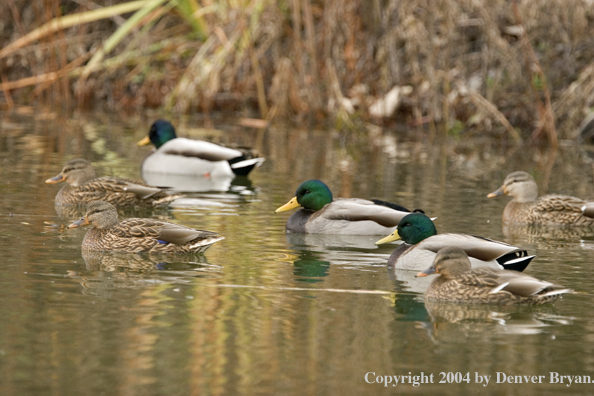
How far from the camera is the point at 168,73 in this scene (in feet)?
74.5

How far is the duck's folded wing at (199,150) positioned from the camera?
13992 mm

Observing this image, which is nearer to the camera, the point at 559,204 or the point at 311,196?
the point at 311,196

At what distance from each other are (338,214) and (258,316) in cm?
351

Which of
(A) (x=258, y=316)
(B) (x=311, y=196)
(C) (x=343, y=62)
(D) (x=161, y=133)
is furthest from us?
(C) (x=343, y=62)

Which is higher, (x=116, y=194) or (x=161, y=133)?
(x=161, y=133)

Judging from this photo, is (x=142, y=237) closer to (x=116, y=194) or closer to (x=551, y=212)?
(x=116, y=194)

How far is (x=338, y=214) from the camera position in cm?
977

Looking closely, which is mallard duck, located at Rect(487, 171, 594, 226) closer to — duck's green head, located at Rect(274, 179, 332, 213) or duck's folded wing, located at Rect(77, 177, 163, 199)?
duck's green head, located at Rect(274, 179, 332, 213)

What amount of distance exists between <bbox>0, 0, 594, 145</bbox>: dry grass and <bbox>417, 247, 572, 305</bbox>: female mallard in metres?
10.6

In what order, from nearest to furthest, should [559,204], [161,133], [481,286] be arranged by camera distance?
[481,286]
[559,204]
[161,133]

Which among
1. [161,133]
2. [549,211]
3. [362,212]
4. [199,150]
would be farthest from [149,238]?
[161,133]

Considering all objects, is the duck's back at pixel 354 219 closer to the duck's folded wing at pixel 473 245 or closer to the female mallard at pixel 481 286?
the duck's folded wing at pixel 473 245

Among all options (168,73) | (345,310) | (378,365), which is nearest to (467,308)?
(345,310)

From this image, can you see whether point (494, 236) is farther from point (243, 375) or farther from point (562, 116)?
point (562, 116)
